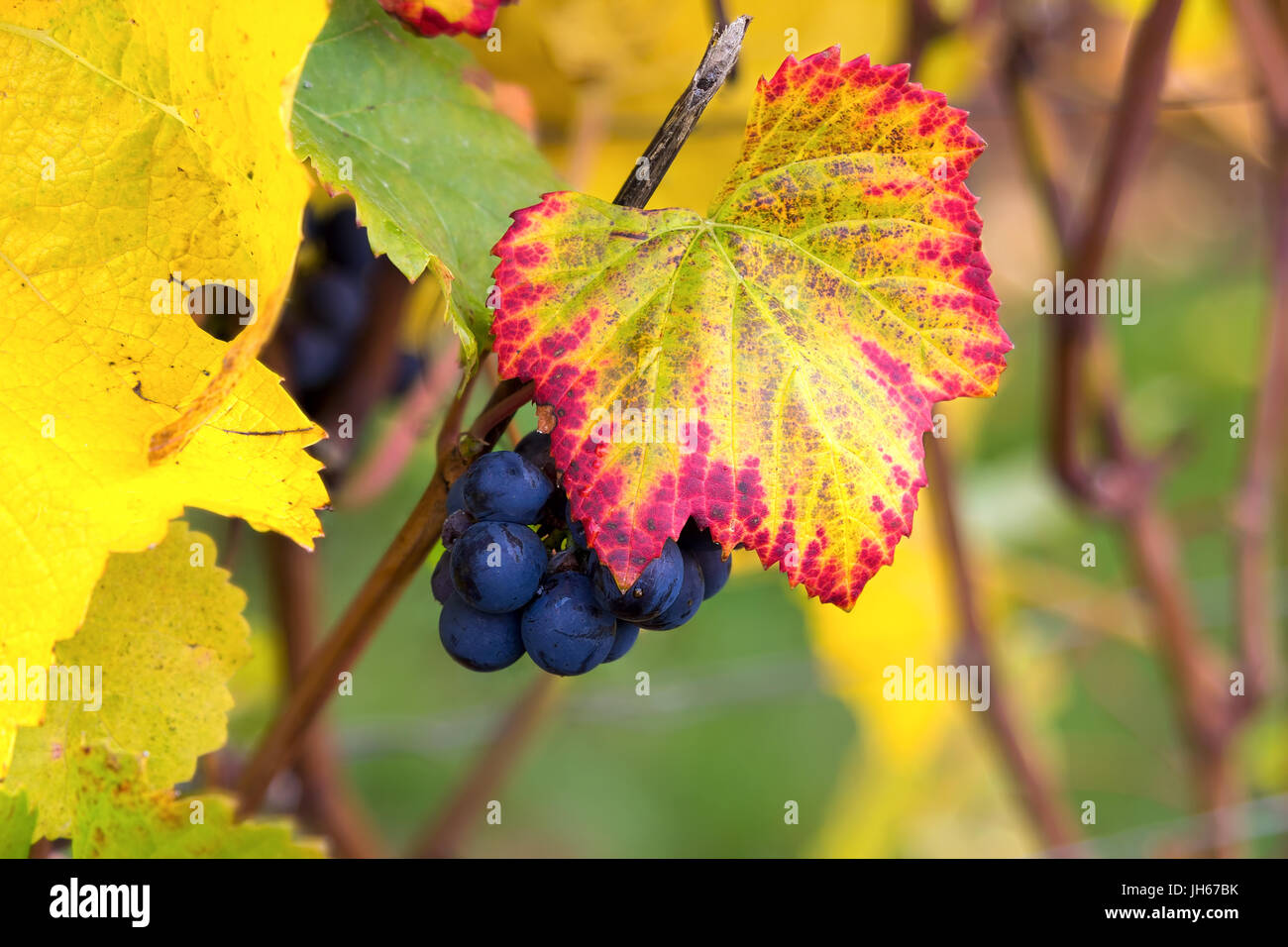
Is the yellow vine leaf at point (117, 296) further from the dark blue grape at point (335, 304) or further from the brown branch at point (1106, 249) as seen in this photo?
the brown branch at point (1106, 249)

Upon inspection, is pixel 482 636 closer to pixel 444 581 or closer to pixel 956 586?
pixel 444 581

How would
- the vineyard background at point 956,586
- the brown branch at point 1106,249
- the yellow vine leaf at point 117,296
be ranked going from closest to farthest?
the yellow vine leaf at point 117,296 < the brown branch at point 1106,249 < the vineyard background at point 956,586

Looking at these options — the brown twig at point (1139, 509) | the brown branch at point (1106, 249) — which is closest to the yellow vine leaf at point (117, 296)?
the brown branch at point (1106, 249)

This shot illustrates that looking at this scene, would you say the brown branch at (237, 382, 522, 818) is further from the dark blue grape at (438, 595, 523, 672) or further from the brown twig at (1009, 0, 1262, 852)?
the brown twig at (1009, 0, 1262, 852)

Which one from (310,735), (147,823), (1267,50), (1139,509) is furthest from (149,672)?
(1267,50)

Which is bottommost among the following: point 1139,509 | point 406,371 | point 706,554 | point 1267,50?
point 706,554
